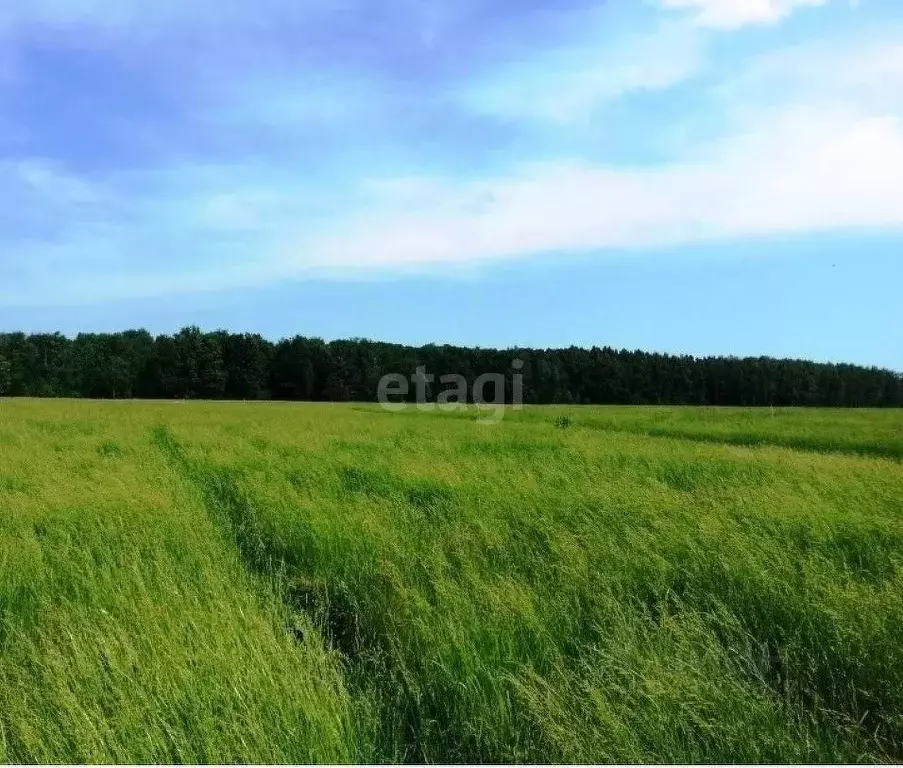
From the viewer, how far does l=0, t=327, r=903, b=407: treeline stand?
97.9 metres

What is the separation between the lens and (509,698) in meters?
3.75

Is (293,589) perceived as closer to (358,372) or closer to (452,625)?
(452,625)

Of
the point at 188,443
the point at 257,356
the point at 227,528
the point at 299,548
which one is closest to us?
the point at 299,548

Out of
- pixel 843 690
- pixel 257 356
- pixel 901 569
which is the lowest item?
pixel 843 690

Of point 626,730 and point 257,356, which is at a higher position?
point 257,356

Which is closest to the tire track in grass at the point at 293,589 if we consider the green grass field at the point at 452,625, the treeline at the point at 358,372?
the green grass field at the point at 452,625

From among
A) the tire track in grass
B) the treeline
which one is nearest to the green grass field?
the tire track in grass

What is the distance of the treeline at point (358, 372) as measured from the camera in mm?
97938

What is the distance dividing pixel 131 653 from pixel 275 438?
16.1 m

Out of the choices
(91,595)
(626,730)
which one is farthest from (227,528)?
(626,730)

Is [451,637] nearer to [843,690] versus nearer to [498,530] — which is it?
[843,690]

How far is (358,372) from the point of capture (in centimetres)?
10088

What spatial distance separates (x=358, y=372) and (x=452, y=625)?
320 ft

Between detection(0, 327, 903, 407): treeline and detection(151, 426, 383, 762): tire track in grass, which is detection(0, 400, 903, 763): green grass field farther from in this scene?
detection(0, 327, 903, 407): treeline
